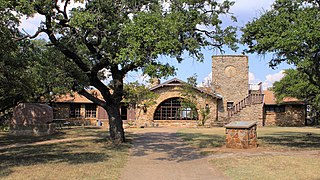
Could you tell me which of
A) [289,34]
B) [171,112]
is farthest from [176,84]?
[289,34]

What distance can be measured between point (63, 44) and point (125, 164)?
648 cm

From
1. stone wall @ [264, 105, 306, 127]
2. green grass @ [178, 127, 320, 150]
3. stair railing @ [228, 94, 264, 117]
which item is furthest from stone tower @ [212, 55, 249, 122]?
green grass @ [178, 127, 320, 150]

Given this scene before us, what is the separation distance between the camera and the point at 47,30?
14453 millimetres

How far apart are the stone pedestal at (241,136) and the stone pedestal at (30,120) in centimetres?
1370

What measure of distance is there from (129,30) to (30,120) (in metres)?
14.8

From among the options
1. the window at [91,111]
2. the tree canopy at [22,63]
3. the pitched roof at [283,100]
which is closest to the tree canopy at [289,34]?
the tree canopy at [22,63]

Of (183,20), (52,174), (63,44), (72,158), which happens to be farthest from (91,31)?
(52,174)

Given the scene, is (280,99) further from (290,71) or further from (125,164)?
(125,164)

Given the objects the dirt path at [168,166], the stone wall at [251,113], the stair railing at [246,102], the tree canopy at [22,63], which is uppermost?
the tree canopy at [22,63]

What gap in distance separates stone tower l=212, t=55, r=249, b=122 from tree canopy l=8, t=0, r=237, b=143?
27.0 meters

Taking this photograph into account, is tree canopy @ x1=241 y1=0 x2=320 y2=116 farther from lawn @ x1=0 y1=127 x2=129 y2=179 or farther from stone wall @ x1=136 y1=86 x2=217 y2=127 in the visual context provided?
stone wall @ x1=136 y1=86 x2=217 y2=127

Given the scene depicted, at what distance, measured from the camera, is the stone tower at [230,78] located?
42281 mm

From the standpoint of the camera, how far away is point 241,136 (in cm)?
1547

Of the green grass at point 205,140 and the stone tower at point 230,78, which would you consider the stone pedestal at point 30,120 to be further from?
the stone tower at point 230,78
